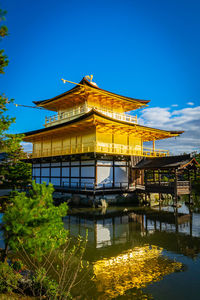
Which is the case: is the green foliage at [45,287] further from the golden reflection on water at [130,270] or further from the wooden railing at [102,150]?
the wooden railing at [102,150]

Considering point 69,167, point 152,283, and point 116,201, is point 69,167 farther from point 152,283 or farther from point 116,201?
point 152,283

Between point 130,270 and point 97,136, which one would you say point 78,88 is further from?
point 130,270

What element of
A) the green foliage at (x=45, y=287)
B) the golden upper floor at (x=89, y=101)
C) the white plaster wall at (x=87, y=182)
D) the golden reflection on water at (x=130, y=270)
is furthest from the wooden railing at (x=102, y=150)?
the green foliage at (x=45, y=287)

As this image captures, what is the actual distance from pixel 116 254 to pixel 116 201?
46.5 ft

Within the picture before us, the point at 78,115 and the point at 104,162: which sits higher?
the point at 78,115

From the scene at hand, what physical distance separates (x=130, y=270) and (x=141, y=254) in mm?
1852

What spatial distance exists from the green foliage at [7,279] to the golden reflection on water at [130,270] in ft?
8.72

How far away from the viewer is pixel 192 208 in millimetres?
21938

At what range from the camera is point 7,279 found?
6746mm

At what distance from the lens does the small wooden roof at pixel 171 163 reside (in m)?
21.7

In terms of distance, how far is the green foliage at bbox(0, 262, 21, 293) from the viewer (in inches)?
255

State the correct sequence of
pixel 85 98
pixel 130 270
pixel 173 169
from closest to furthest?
1. pixel 130 270
2. pixel 173 169
3. pixel 85 98

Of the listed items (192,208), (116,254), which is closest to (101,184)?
(192,208)

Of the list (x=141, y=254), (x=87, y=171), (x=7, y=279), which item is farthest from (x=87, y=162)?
(x=7, y=279)
